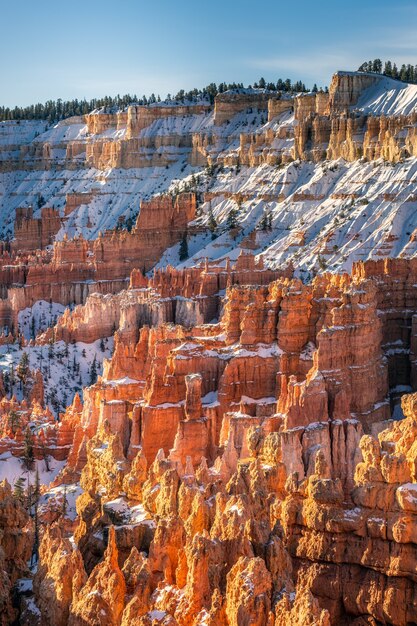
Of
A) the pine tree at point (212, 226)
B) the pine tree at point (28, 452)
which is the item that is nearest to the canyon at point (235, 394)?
the pine tree at point (28, 452)

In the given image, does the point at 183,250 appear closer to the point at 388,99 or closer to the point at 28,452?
the point at 388,99

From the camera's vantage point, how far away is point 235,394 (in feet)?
179

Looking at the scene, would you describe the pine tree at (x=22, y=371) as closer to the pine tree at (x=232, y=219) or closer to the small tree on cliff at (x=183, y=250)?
the small tree on cliff at (x=183, y=250)

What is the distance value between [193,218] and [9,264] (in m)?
22.1

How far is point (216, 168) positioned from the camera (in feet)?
475

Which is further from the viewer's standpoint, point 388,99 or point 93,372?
point 388,99

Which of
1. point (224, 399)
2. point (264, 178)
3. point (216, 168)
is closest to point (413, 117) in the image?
point (264, 178)

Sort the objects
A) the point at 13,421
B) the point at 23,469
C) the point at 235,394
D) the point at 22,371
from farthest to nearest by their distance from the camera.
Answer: the point at 22,371 → the point at 13,421 → the point at 23,469 → the point at 235,394

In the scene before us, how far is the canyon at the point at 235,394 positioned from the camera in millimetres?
27516

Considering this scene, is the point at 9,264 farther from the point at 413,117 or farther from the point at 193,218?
the point at 413,117

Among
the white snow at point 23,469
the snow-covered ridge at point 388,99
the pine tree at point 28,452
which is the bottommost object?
the white snow at point 23,469

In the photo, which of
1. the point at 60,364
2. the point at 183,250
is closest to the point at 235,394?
the point at 60,364

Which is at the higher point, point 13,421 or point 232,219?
point 232,219

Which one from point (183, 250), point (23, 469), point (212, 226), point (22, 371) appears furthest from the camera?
point (212, 226)
